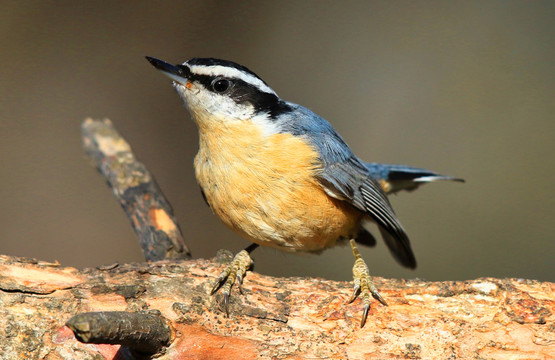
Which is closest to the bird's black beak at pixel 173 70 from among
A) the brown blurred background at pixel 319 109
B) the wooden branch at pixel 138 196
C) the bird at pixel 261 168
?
the bird at pixel 261 168

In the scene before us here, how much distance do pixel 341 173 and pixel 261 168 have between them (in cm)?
51

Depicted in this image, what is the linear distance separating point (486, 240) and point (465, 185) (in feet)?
1.95

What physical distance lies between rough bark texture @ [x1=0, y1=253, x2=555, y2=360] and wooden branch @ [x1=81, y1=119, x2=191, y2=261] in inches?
29.2

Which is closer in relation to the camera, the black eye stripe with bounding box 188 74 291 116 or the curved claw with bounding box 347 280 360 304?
the curved claw with bounding box 347 280 360 304

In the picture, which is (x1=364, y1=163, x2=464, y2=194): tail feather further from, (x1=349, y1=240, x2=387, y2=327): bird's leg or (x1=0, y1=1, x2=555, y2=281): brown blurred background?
(x1=0, y1=1, x2=555, y2=281): brown blurred background

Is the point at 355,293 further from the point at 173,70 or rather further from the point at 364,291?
the point at 173,70

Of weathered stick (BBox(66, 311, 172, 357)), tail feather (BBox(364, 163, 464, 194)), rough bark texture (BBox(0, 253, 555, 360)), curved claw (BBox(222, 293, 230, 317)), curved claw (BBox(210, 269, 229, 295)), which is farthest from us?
tail feather (BBox(364, 163, 464, 194))

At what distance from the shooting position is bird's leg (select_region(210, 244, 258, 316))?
2.52 metres

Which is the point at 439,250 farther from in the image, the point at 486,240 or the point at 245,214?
the point at 245,214

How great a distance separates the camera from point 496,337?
2.30 metres

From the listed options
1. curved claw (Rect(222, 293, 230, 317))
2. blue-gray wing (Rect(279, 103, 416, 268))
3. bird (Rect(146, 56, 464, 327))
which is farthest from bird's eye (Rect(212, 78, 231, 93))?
curved claw (Rect(222, 293, 230, 317))

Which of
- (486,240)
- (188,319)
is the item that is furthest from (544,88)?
(188,319)

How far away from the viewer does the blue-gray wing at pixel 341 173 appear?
115 inches

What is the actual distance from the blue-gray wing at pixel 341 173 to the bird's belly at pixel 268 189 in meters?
0.07
